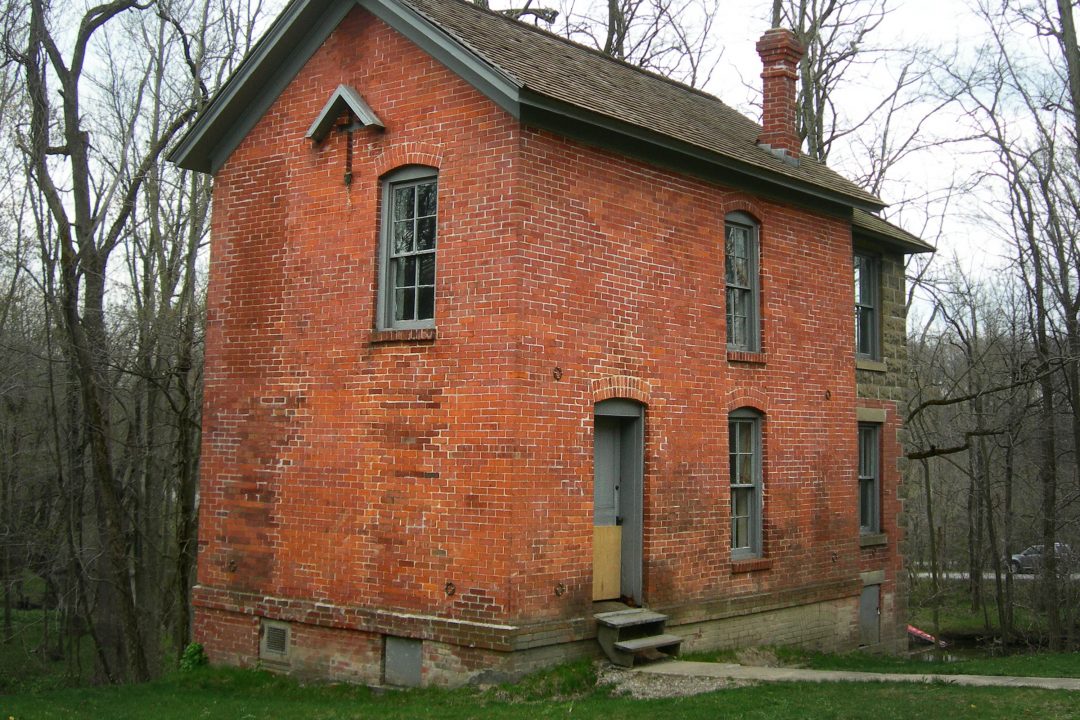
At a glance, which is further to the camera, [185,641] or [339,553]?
[185,641]

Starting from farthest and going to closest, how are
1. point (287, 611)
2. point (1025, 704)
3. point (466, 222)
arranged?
point (287, 611) → point (466, 222) → point (1025, 704)

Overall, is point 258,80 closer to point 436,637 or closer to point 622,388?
point 622,388

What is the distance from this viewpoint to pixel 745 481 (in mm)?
14039

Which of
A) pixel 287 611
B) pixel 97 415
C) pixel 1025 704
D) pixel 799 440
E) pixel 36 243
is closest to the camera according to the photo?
pixel 1025 704

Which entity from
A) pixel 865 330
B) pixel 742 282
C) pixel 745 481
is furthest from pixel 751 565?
pixel 865 330

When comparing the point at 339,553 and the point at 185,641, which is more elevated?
the point at 339,553

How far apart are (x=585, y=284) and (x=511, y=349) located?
1.38 m

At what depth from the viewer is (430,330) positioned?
1138cm

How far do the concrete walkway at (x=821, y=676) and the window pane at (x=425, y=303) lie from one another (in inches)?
178

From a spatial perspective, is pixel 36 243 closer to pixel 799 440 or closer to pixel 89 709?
pixel 89 709

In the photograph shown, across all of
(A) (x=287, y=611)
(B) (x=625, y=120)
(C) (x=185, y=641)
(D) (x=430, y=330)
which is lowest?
(C) (x=185, y=641)

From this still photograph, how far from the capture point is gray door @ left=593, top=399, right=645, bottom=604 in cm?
1209

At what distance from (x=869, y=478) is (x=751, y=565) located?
431 cm

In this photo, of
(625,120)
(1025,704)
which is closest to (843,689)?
(1025,704)
